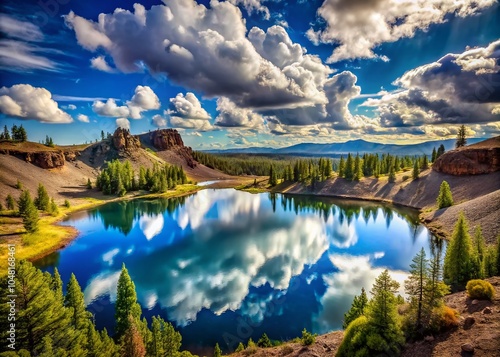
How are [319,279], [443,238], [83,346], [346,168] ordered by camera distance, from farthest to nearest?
1. [346,168]
2. [443,238]
3. [319,279]
4. [83,346]

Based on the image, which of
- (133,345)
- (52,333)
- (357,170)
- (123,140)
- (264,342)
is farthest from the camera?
(123,140)

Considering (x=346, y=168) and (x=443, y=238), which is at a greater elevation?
(x=346, y=168)

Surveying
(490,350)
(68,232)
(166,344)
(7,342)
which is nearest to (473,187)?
(490,350)

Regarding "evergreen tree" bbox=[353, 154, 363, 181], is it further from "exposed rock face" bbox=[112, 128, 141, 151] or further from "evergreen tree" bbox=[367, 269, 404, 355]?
"exposed rock face" bbox=[112, 128, 141, 151]

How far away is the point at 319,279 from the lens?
40594mm

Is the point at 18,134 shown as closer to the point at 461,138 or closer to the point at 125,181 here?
the point at 125,181

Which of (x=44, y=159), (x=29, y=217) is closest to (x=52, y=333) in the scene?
(x=29, y=217)

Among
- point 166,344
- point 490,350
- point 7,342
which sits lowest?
point 166,344

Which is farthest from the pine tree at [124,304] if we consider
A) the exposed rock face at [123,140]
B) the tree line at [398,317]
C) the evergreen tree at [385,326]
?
the exposed rock face at [123,140]

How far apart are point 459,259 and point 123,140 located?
625 ft

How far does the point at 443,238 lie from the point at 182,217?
71.4 meters

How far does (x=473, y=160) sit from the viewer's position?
299ft

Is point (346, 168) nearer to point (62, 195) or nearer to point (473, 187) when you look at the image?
point (473, 187)

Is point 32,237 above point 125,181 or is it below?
below
